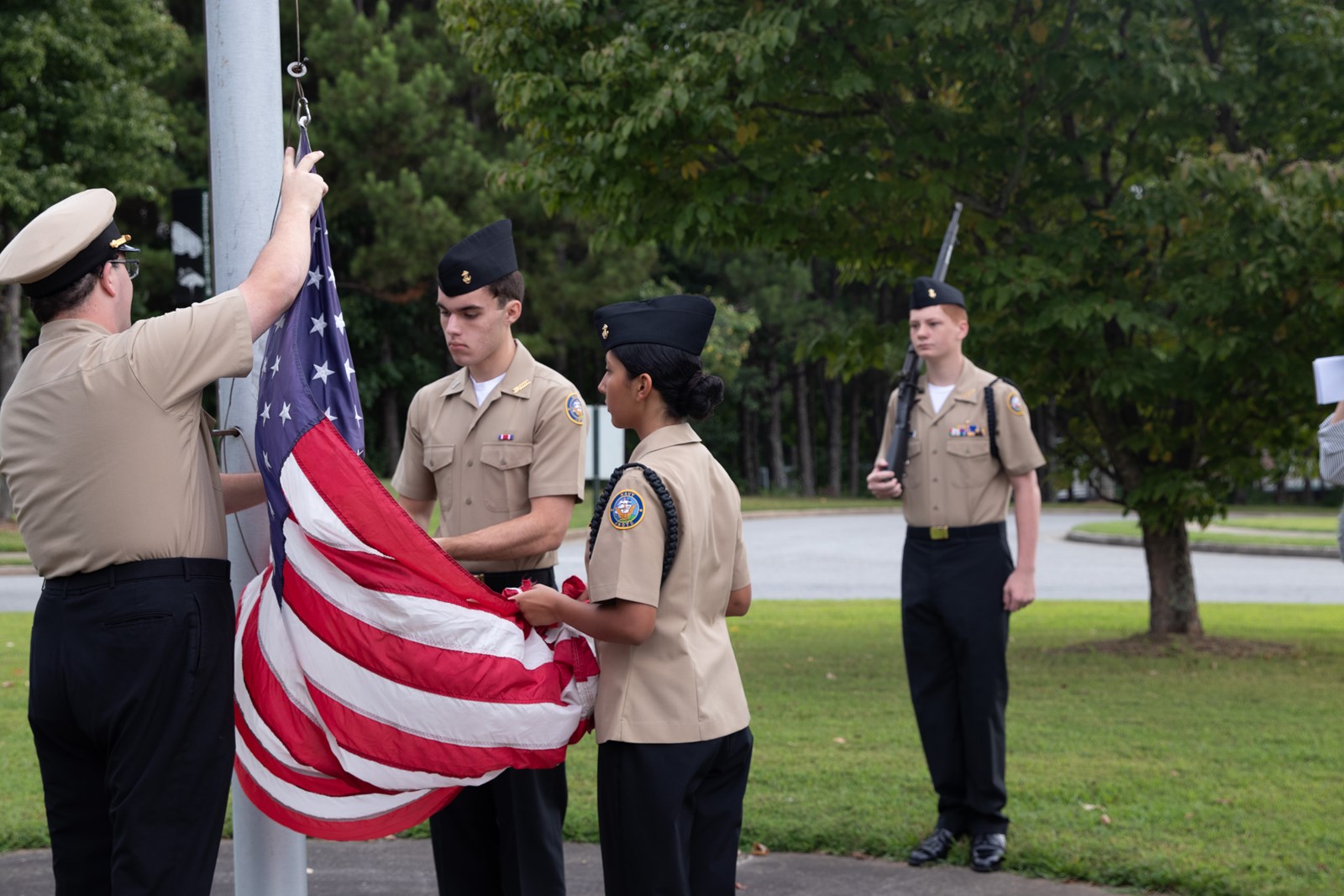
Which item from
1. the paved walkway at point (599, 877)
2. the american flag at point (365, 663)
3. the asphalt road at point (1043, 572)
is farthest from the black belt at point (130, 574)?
the asphalt road at point (1043, 572)

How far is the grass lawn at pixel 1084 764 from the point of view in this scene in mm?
5711

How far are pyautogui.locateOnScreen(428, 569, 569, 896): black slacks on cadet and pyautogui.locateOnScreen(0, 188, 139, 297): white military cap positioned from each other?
5.09 ft

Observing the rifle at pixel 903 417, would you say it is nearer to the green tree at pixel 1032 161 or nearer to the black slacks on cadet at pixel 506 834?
the black slacks on cadet at pixel 506 834

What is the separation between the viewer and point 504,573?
4.36 meters

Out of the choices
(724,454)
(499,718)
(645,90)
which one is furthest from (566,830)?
(724,454)

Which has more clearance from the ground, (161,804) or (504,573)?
(504,573)

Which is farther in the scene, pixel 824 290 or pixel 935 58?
pixel 824 290

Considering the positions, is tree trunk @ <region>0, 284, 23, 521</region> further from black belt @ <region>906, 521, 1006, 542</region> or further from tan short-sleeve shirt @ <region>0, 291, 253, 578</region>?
tan short-sleeve shirt @ <region>0, 291, 253, 578</region>

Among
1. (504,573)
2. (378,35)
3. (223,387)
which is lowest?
(504,573)

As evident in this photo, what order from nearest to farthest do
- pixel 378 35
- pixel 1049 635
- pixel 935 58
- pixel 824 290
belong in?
pixel 935 58 < pixel 1049 635 < pixel 378 35 < pixel 824 290

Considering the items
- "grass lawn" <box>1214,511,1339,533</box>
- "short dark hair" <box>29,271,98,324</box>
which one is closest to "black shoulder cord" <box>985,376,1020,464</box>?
"short dark hair" <box>29,271,98,324</box>

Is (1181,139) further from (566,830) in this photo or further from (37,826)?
(37,826)

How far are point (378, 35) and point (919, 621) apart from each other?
31.5 m

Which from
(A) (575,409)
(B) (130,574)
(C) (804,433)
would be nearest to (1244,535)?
(C) (804,433)
